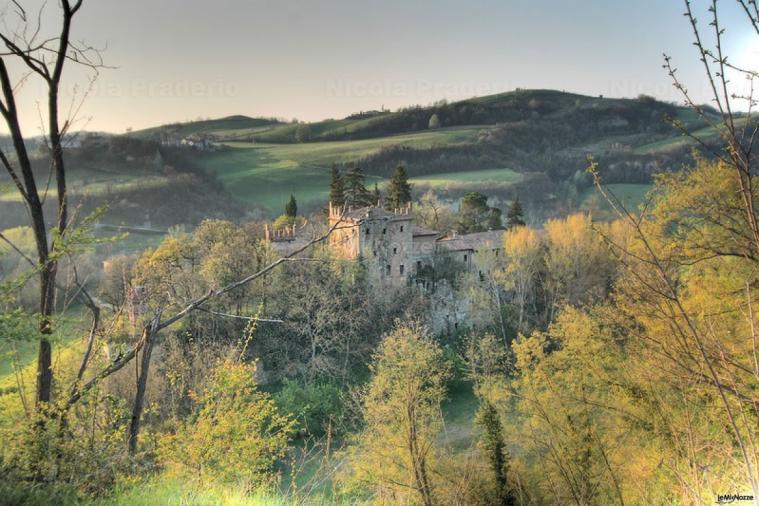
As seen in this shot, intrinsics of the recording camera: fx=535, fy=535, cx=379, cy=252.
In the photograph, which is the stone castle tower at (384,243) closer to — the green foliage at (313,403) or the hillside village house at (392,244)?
the hillside village house at (392,244)

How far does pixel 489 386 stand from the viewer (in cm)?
1903

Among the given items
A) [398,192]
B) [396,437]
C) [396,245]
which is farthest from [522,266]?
[396,437]

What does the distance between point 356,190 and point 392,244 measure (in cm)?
663

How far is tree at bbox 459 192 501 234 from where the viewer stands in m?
38.4

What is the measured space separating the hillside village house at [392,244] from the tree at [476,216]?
17.5 feet

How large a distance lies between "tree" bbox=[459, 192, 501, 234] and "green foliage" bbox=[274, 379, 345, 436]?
19.7 m

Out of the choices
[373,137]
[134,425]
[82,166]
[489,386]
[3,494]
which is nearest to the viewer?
[3,494]

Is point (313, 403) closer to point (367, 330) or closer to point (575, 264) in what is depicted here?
point (367, 330)

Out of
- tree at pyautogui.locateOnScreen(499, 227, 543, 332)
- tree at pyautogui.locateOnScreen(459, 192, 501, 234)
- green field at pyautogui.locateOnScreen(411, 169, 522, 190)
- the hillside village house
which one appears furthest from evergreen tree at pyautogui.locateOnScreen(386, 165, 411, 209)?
green field at pyautogui.locateOnScreen(411, 169, 522, 190)

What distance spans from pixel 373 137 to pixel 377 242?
5629 centimetres

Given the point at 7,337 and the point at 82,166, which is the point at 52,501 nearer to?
the point at 7,337

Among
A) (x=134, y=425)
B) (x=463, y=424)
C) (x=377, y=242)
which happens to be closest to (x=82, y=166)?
(x=377, y=242)

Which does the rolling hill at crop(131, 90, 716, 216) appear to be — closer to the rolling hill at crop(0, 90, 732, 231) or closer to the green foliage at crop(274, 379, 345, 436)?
the rolling hill at crop(0, 90, 732, 231)

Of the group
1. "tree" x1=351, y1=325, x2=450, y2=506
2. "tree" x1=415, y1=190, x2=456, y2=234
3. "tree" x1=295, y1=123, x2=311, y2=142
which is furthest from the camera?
"tree" x1=295, y1=123, x2=311, y2=142
